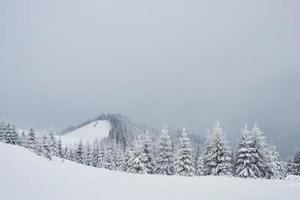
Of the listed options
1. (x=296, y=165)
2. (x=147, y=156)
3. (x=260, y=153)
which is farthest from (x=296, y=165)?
(x=147, y=156)

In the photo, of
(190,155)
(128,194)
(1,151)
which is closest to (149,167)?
(190,155)

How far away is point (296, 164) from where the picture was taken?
50.9 metres

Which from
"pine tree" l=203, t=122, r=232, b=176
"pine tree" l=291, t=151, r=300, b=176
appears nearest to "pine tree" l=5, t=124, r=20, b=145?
"pine tree" l=203, t=122, r=232, b=176

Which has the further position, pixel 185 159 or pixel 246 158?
pixel 185 159

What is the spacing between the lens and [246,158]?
3312cm

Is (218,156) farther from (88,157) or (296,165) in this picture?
(88,157)

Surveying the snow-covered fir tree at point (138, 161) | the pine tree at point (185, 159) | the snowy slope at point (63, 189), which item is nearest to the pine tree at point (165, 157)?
the pine tree at point (185, 159)

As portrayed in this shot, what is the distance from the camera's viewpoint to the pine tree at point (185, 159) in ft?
124

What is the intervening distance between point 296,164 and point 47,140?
50993 mm

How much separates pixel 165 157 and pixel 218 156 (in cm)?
833

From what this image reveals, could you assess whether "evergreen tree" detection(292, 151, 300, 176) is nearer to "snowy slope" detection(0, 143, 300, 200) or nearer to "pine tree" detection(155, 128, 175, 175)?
"pine tree" detection(155, 128, 175, 175)

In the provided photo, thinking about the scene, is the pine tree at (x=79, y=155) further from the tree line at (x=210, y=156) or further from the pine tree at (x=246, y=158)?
the pine tree at (x=246, y=158)

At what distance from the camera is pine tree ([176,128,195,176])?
37.9 m

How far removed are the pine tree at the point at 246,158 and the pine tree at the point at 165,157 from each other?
390 inches
